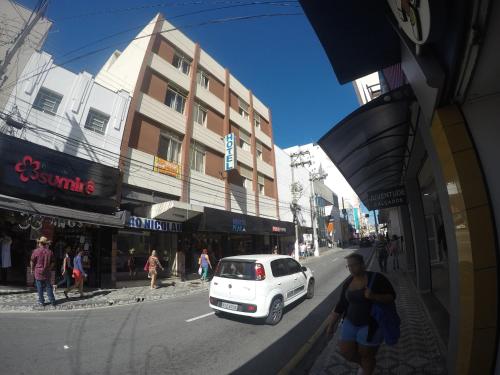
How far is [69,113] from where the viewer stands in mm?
12328

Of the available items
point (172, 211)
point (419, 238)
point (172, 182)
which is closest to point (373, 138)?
point (419, 238)

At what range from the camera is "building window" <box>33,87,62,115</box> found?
11695 millimetres

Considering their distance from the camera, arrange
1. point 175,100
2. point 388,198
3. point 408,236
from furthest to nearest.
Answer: point 175,100
point 408,236
point 388,198

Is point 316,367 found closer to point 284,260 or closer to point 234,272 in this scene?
point 234,272

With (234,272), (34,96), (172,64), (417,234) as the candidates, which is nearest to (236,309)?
(234,272)

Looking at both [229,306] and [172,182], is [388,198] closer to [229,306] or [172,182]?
[229,306]

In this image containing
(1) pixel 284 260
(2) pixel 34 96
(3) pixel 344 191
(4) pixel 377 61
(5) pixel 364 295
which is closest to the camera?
(5) pixel 364 295

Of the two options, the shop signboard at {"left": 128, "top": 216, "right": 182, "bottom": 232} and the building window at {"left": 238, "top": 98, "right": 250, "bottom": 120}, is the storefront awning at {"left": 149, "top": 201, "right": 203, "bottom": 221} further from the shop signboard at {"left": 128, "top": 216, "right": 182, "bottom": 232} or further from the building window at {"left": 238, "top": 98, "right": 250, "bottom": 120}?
the building window at {"left": 238, "top": 98, "right": 250, "bottom": 120}

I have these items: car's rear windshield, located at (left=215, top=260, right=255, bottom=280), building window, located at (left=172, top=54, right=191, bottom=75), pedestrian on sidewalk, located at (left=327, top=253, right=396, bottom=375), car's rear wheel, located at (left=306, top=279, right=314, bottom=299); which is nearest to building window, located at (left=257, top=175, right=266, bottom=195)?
building window, located at (left=172, top=54, right=191, bottom=75)

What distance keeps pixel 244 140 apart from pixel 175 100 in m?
8.15

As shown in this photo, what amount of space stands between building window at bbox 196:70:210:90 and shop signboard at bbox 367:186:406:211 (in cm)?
1621

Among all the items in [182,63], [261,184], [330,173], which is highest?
[330,173]

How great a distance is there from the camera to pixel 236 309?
6.56m

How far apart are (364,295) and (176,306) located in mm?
7304
